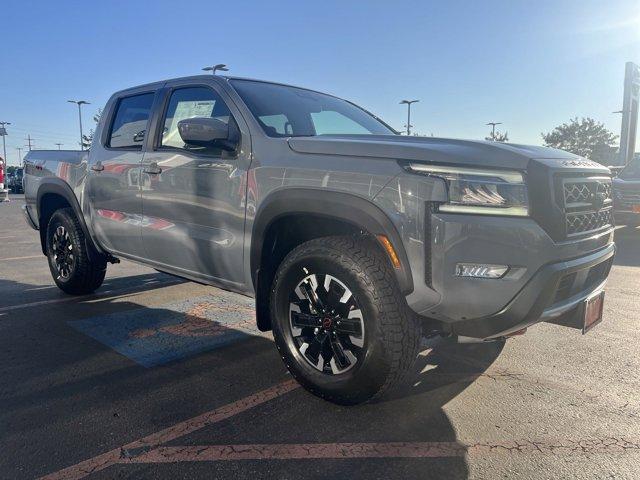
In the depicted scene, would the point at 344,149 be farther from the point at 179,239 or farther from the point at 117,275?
the point at 117,275

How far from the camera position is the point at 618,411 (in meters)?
2.87

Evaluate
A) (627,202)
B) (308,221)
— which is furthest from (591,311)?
(627,202)

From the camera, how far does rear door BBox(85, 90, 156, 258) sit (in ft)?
13.8

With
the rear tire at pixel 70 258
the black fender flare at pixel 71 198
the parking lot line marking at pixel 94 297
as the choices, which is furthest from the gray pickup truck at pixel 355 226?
the parking lot line marking at pixel 94 297

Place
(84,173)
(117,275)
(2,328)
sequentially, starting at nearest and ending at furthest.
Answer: (2,328) < (84,173) < (117,275)

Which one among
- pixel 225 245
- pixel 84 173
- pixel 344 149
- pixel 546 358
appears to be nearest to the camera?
pixel 344 149

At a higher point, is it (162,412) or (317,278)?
(317,278)

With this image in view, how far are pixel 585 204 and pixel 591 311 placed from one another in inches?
24.6

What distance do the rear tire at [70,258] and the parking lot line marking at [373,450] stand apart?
320 cm

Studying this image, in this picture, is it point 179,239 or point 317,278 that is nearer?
point 317,278

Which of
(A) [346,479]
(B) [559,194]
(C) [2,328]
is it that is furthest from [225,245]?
(C) [2,328]

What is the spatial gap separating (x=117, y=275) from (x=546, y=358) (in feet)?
17.0

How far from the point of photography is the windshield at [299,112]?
11.4 ft

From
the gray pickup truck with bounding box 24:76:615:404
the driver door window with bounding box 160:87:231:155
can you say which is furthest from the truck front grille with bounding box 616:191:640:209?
the driver door window with bounding box 160:87:231:155
